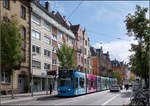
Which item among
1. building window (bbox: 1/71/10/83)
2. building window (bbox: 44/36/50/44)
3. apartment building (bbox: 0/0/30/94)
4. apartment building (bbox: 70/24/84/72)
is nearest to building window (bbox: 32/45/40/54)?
apartment building (bbox: 0/0/30/94)

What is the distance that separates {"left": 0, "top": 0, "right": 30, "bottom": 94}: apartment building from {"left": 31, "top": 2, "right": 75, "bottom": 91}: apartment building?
1.58 m

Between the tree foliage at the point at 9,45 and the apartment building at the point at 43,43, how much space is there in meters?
11.3

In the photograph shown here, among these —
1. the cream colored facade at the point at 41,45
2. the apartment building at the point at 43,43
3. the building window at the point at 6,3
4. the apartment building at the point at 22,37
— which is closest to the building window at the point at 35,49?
the apartment building at the point at 43,43

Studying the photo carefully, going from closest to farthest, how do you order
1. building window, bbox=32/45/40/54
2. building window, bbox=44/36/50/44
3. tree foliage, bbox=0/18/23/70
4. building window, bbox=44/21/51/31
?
tree foliage, bbox=0/18/23/70 < building window, bbox=32/45/40/54 < building window, bbox=44/36/50/44 < building window, bbox=44/21/51/31

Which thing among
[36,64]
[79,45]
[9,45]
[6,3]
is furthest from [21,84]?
[79,45]

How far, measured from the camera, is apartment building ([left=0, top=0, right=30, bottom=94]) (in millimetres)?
29656

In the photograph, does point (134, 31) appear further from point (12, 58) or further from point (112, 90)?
point (112, 90)

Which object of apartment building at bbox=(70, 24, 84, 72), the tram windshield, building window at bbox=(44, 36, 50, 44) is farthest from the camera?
apartment building at bbox=(70, 24, 84, 72)

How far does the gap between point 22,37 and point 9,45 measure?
467 inches

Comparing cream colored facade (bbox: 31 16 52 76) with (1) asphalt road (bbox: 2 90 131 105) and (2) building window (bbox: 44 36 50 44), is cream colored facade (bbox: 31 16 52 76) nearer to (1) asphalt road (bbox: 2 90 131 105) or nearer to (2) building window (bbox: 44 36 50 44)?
(2) building window (bbox: 44 36 50 44)

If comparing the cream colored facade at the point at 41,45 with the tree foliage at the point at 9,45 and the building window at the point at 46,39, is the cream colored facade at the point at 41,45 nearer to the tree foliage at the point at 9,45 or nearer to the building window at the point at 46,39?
the building window at the point at 46,39

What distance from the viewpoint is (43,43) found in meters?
41.5

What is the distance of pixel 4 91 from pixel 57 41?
22287mm

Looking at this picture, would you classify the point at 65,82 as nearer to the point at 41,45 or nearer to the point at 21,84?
the point at 21,84
